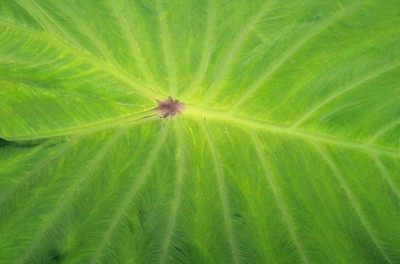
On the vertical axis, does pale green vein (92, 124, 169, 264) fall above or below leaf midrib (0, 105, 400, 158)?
below

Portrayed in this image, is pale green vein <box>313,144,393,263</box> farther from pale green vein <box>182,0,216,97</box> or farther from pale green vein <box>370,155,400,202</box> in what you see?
pale green vein <box>182,0,216,97</box>

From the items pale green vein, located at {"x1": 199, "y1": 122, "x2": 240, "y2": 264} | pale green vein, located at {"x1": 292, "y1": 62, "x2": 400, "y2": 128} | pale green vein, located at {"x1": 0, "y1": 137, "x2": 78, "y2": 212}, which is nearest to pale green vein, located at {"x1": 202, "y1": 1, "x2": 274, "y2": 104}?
pale green vein, located at {"x1": 199, "y1": 122, "x2": 240, "y2": 264}

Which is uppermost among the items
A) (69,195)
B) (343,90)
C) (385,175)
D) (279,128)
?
(343,90)

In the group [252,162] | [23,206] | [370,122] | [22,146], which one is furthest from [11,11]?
[370,122]

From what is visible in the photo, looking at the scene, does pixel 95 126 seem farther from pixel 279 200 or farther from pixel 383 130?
pixel 383 130

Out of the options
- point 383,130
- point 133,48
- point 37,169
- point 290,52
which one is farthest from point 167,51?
point 383,130

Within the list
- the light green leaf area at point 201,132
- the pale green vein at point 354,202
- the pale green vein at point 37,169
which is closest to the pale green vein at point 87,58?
the light green leaf area at point 201,132

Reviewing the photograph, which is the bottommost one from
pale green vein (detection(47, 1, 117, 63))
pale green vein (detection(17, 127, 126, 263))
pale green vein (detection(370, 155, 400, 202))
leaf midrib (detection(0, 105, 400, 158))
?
pale green vein (detection(17, 127, 126, 263))

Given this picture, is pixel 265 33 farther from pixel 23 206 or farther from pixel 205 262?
pixel 23 206
